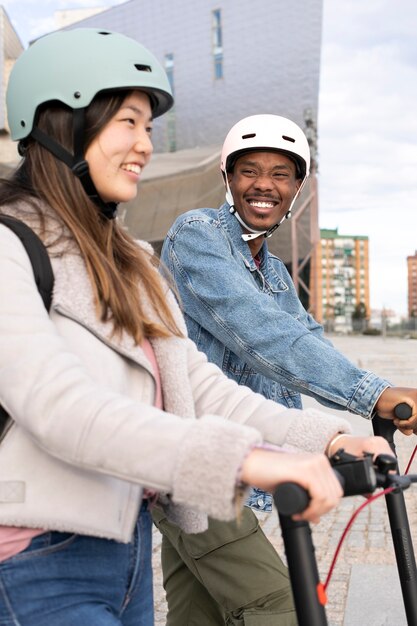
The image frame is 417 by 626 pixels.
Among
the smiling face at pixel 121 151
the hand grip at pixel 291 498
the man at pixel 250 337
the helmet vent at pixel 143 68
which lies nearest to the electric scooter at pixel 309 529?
the hand grip at pixel 291 498

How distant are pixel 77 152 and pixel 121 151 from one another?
0.11 metres

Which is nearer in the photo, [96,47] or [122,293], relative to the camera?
[122,293]

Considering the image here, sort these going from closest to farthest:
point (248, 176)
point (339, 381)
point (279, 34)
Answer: point (339, 381), point (248, 176), point (279, 34)

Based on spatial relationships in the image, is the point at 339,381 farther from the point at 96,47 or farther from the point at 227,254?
the point at 96,47

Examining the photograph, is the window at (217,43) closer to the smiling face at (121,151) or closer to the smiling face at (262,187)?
the smiling face at (262,187)

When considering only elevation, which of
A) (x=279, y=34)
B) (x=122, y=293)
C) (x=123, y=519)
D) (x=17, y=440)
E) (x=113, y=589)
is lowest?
(x=113, y=589)

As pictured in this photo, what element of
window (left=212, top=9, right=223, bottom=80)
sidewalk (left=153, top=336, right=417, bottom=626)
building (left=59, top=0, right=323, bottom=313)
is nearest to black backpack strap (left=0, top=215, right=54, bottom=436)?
sidewalk (left=153, top=336, right=417, bottom=626)

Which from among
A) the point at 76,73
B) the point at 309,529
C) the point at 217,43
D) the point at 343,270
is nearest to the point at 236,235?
the point at 76,73

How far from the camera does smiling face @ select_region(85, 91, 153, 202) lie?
7.00 ft

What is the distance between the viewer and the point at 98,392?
1701 mm

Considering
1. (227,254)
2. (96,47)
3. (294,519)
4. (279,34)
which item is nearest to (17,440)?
(294,519)

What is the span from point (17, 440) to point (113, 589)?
1.39ft

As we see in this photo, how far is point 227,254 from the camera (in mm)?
3109

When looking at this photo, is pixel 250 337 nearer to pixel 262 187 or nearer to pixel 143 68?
pixel 262 187
